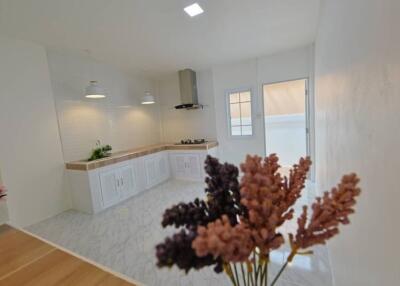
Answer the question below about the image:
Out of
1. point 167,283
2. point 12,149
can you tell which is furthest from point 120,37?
point 167,283

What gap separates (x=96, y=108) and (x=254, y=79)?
3366 millimetres

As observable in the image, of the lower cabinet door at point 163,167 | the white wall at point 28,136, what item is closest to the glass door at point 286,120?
the lower cabinet door at point 163,167

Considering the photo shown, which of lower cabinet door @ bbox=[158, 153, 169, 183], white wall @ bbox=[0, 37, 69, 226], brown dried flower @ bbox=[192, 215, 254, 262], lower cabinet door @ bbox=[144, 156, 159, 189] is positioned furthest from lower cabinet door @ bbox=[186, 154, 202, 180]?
brown dried flower @ bbox=[192, 215, 254, 262]

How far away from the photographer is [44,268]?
3.14ft

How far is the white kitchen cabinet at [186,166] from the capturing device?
14.6 ft

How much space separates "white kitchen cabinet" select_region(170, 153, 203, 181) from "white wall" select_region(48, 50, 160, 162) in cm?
105

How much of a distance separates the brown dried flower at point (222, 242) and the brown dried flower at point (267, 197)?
0.05 meters

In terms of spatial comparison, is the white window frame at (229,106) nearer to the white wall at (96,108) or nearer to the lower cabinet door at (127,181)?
the white wall at (96,108)

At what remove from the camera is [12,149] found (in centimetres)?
273

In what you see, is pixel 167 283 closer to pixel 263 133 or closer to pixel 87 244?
pixel 87 244

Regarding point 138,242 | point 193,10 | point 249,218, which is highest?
point 193,10

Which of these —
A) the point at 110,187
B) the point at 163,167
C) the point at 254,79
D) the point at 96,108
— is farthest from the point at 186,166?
the point at 254,79

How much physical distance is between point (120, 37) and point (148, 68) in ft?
5.23

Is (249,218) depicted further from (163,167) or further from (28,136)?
(163,167)
